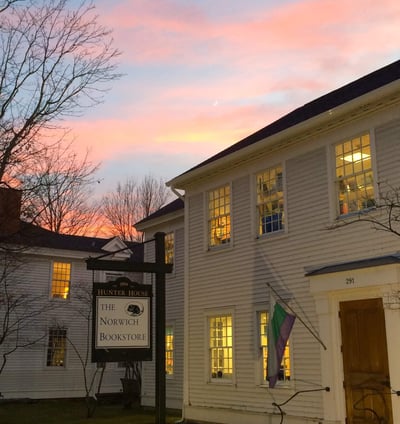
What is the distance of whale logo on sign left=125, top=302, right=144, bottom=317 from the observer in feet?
31.5

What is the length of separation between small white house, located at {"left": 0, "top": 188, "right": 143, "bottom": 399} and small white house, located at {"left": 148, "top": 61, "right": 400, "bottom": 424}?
33.8 feet

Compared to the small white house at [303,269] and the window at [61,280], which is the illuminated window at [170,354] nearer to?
the small white house at [303,269]

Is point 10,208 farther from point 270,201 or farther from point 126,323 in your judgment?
point 270,201

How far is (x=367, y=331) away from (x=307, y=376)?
69.5 inches

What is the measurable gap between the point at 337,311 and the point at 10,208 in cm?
651

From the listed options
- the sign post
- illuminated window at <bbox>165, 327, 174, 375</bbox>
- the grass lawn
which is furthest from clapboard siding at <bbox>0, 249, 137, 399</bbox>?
the sign post

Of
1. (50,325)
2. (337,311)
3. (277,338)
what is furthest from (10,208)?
(50,325)

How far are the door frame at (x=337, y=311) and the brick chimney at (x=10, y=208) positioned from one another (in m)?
5.89

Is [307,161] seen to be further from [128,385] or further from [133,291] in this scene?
[128,385]

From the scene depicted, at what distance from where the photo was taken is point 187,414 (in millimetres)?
14961

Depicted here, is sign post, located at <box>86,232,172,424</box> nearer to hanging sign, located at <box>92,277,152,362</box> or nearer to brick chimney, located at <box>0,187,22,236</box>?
hanging sign, located at <box>92,277,152,362</box>

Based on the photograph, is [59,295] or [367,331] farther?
[59,295]

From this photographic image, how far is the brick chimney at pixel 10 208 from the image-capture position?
10.7 m

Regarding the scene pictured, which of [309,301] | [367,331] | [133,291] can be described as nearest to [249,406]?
[309,301]
